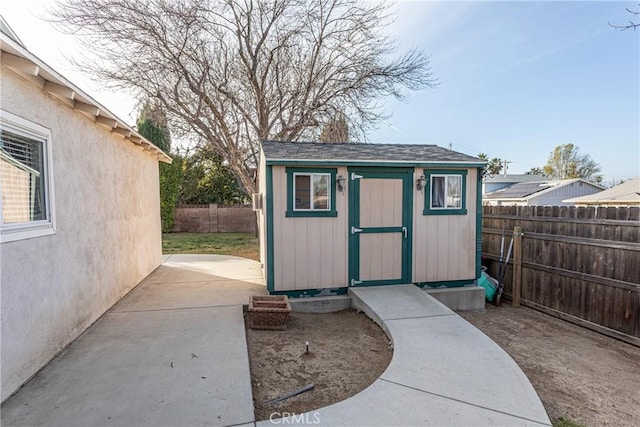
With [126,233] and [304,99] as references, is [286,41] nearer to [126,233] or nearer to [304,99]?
[304,99]

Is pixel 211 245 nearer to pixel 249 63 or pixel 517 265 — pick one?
pixel 249 63

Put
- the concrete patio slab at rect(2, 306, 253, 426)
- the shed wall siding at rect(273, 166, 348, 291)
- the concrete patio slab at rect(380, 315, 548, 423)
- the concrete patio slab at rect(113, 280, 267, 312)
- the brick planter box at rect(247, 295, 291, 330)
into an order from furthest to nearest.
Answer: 1. the shed wall siding at rect(273, 166, 348, 291)
2. the concrete patio slab at rect(113, 280, 267, 312)
3. the brick planter box at rect(247, 295, 291, 330)
4. the concrete patio slab at rect(380, 315, 548, 423)
5. the concrete patio slab at rect(2, 306, 253, 426)

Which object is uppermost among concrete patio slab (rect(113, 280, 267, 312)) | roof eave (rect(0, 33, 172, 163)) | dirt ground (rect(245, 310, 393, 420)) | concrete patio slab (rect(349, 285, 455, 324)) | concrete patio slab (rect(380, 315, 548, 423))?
roof eave (rect(0, 33, 172, 163))

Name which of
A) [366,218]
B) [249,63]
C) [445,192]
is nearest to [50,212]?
[366,218]

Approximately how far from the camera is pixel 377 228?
5160 millimetres

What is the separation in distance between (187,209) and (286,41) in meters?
8.71

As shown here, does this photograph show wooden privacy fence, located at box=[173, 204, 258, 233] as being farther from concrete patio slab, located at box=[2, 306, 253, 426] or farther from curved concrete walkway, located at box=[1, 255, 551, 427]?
concrete patio slab, located at box=[2, 306, 253, 426]

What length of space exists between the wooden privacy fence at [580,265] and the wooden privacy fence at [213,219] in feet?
36.2

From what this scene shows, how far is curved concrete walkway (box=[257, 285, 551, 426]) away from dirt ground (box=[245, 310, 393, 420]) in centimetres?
27

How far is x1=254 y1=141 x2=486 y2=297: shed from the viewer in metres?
4.85

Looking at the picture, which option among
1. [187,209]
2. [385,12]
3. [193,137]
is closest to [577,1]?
[385,12]

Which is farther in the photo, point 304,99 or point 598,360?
point 304,99

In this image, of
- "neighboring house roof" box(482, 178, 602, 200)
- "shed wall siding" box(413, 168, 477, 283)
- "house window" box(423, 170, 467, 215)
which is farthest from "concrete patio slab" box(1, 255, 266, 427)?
"neighboring house roof" box(482, 178, 602, 200)

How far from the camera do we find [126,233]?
5340mm
